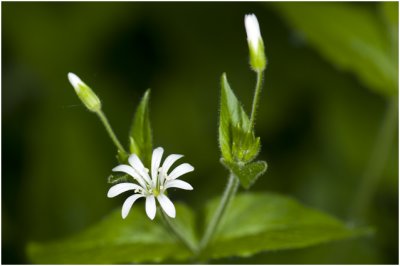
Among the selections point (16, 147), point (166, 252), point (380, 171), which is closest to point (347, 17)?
point (380, 171)

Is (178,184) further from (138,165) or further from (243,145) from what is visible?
(243,145)

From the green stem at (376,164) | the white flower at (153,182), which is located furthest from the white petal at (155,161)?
the green stem at (376,164)

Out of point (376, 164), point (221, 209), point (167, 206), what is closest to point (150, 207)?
point (167, 206)

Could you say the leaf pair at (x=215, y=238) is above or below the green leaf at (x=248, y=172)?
below

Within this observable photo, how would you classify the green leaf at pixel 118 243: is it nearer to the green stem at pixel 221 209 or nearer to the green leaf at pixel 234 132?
the green stem at pixel 221 209

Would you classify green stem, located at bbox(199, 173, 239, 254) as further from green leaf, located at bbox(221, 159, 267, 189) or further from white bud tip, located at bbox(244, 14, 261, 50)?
white bud tip, located at bbox(244, 14, 261, 50)

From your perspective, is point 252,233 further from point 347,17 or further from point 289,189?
point 347,17

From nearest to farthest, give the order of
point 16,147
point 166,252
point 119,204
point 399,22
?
point 166,252
point 399,22
point 119,204
point 16,147

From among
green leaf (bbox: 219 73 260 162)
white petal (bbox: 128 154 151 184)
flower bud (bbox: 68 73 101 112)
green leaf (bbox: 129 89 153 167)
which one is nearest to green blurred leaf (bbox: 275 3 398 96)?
green leaf (bbox: 219 73 260 162)
